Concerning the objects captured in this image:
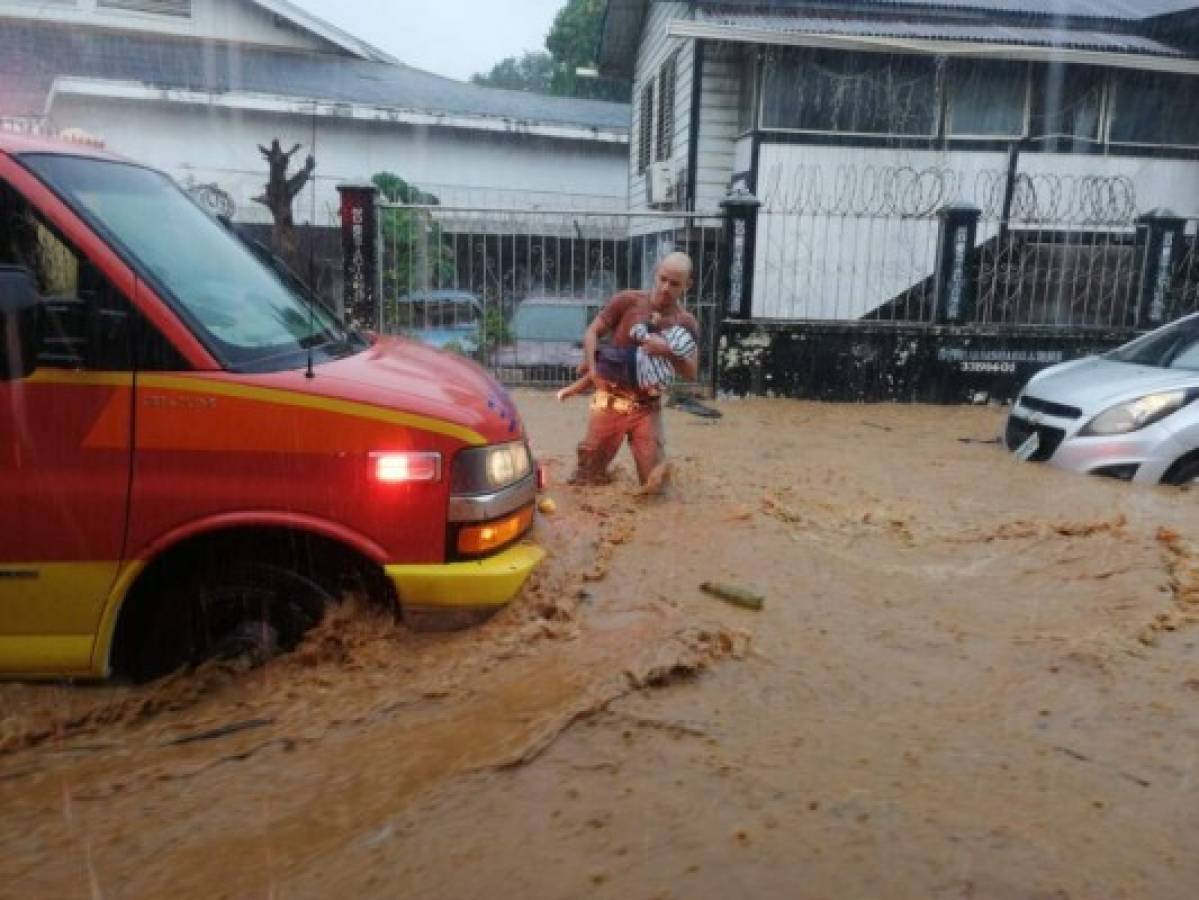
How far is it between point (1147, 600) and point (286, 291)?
399 centimetres

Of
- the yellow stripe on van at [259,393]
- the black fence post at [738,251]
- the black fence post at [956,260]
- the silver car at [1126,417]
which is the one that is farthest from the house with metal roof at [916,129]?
the yellow stripe on van at [259,393]

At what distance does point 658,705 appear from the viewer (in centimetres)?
318

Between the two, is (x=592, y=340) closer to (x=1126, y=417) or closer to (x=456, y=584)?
(x=456, y=584)

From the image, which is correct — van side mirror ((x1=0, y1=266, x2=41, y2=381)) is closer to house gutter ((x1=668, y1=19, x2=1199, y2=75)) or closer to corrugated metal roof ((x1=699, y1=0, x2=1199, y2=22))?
house gutter ((x1=668, y1=19, x2=1199, y2=75))

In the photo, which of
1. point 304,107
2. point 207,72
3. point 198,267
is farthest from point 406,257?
point 207,72

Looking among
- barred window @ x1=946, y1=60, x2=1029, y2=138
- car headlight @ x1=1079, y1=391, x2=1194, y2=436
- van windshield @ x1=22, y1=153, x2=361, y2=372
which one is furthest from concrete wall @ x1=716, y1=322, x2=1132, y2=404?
van windshield @ x1=22, y1=153, x2=361, y2=372

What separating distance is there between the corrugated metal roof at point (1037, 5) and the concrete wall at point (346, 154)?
8.03m

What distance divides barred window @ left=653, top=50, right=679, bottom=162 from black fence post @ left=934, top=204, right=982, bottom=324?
6298mm

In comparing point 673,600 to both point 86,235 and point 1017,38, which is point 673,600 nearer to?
point 86,235

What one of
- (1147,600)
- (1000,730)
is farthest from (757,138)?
(1000,730)

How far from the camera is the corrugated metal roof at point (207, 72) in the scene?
1820 cm

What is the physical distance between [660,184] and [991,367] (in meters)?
7.34

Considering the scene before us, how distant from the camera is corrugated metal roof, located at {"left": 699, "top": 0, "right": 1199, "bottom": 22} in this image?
14.7 metres

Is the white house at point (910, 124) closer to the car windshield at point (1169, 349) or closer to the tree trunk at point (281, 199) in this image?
the car windshield at point (1169, 349)
